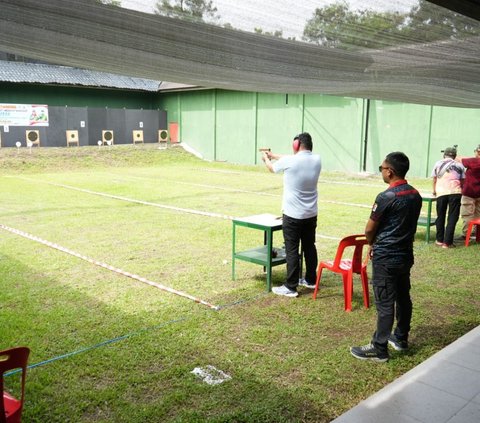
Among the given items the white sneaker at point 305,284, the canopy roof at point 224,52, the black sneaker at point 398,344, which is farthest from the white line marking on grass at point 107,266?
the canopy roof at point 224,52

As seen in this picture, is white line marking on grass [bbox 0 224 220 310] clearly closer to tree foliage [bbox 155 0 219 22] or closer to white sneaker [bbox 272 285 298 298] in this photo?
white sneaker [bbox 272 285 298 298]

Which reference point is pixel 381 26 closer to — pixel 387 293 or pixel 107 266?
pixel 387 293

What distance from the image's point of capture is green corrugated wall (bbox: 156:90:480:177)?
677 inches

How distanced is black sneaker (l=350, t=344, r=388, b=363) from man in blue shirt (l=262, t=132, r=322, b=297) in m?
1.39

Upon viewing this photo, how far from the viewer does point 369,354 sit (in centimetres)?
378

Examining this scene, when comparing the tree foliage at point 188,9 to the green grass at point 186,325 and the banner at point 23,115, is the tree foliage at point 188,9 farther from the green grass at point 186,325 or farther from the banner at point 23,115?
the banner at point 23,115

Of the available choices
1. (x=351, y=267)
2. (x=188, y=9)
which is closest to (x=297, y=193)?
(x=351, y=267)

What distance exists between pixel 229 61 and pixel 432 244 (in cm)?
564

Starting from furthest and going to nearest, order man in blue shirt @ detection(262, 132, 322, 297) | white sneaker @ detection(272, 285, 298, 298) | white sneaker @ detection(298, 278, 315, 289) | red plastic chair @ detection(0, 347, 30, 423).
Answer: white sneaker @ detection(298, 278, 315, 289)
white sneaker @ detection(272, 285, 298, 298)
man in blue shirt @ detection(262, 132, 322, 297)
red plastic chair @ detection(0, 347, 30, 423)

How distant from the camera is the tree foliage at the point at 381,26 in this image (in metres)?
2.90

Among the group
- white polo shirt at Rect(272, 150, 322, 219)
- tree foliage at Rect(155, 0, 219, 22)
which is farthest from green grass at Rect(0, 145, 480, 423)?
tree foliage at Rect(155, 0, 219, 22)

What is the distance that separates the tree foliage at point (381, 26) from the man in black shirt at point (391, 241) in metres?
0.81

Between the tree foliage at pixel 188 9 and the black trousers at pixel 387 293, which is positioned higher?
the tree foliage at pixel 188 9

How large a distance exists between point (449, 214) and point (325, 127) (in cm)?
1370
